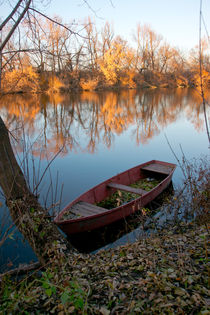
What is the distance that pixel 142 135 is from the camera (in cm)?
1662

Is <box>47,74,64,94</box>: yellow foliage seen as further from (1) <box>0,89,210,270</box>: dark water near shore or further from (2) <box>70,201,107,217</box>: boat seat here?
(2) <box>70,201,107,217</box>: boat seat

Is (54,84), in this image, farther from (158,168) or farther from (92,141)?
(158,168)

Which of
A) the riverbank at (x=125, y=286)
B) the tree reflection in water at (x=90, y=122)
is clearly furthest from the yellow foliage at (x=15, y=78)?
the tree reflection in water at (x=90, y=122)

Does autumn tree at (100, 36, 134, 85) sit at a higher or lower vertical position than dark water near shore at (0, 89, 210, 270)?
higher

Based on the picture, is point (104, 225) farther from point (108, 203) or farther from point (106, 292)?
point (106, 292)

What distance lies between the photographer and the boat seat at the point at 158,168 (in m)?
8.49

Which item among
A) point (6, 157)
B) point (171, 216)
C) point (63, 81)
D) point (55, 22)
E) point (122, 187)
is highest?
point (63, 81)

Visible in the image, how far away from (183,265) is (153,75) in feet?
159

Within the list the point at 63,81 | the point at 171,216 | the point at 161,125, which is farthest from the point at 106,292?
the point at 63,81

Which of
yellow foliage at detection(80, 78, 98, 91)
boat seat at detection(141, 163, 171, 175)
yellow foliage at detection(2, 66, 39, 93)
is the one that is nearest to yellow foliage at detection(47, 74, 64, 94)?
yellow foliage at detection(80, 78, 98, 91)

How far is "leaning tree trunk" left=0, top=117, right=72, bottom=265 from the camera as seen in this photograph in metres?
3.96

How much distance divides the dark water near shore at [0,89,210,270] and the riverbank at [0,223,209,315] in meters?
2.26

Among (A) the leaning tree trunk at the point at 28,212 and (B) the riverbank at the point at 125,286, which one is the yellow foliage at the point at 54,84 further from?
(B) the riverbank at the point at 125,286

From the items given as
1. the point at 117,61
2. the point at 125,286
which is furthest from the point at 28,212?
the point at 117,61
